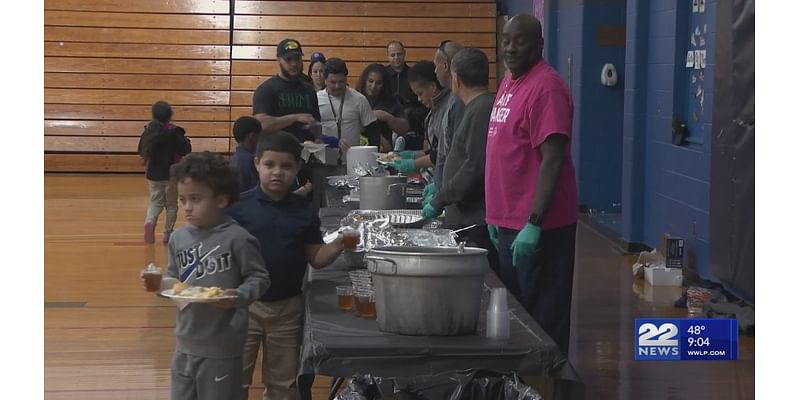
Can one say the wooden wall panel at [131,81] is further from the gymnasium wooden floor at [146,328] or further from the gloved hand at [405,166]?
the gloved hand at [405,166]

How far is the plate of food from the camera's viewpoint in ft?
10.4

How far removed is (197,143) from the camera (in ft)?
53.4

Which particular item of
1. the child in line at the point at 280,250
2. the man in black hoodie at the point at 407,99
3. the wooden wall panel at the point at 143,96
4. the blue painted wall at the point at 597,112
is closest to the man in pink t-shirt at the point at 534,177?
the child in line at the point at 280,250

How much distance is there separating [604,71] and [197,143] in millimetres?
6767

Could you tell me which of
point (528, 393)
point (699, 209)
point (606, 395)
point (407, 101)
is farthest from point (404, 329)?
point (407, 101)

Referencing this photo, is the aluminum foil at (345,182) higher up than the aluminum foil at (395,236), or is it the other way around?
the aluminum foil at (345,182)

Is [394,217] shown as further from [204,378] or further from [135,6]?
[135,6]

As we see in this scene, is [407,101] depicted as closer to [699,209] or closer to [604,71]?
[604,71]

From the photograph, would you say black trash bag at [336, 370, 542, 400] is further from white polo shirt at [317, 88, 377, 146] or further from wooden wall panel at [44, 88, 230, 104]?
wooden wall panel at [44, 88, 230, 104]

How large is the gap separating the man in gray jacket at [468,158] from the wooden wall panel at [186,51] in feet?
37.8

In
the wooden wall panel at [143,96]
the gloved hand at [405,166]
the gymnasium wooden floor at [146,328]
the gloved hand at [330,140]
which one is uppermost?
the wooden wall panel at [143,96]

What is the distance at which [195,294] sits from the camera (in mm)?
3207

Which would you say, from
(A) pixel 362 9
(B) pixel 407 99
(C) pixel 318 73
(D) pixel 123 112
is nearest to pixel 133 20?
(D) pixel 123 112

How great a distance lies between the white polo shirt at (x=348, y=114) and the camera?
872cm
